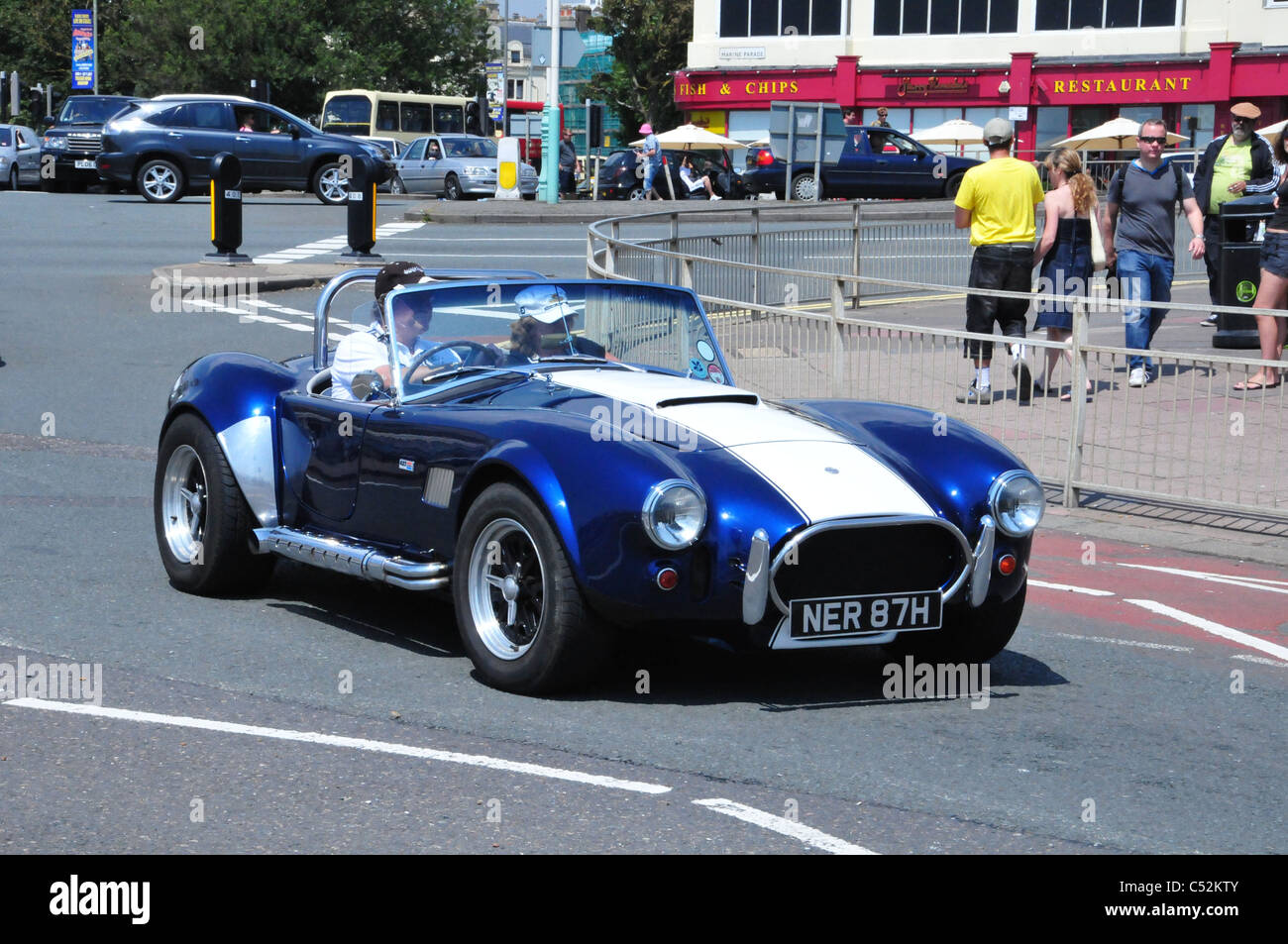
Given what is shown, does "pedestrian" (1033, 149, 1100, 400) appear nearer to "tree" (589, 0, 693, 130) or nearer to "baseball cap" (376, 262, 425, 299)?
"baseball cap" (376, 262, 425, 299)

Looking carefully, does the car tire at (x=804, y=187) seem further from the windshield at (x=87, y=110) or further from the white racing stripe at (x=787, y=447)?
the white racing stripe at (x=787, y=447)

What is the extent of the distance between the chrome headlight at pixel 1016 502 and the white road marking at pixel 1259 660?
4.19 ft

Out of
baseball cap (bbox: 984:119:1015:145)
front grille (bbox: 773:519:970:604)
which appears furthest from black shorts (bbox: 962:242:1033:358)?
front grille (bbox: 773:519:970:604)

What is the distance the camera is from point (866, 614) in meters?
5.56

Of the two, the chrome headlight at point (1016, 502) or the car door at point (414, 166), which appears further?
the car door at point (414, 166)

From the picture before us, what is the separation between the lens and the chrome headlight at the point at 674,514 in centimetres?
532

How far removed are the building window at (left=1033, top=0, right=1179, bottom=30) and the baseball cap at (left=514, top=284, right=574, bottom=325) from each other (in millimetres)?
50318

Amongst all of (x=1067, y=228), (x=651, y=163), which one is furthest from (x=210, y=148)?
(x=1067, y=228)

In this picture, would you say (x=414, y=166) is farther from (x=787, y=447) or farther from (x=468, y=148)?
(x=787, y=447)

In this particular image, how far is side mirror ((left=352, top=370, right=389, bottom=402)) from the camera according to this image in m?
6.70

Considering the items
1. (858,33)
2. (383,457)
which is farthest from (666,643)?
(858,33)

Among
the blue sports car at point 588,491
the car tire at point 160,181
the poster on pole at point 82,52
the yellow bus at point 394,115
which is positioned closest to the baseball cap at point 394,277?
the blue sports car at point 588,491

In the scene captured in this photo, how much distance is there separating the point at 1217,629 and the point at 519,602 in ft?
10.3
